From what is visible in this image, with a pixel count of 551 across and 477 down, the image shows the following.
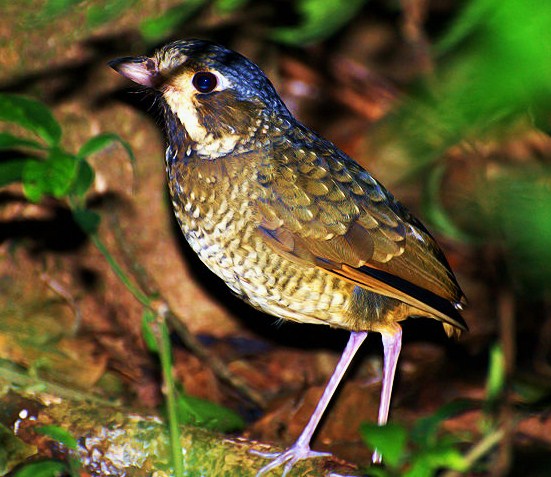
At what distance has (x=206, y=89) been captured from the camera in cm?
325

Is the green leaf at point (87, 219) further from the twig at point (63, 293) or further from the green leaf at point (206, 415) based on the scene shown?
the twig at point (63, 293)

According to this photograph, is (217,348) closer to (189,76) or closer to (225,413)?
(225,413)

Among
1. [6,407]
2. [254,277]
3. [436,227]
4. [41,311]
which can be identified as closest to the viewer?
[254,277]

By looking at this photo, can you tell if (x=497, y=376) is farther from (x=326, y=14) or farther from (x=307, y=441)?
(x=326, y=14)

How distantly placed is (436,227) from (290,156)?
83.1 inches

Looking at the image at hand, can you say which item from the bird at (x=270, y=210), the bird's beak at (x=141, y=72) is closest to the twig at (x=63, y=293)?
the bird at (x=270, y=210)

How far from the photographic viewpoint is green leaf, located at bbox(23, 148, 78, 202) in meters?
2.79

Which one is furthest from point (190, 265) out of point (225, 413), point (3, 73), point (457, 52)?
point (457, 52)

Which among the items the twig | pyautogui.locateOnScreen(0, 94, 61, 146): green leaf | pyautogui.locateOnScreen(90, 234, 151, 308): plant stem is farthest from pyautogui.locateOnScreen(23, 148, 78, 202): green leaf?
the twig

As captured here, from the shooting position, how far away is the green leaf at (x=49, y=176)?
2.79m

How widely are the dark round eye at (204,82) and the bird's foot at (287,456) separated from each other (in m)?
1.57

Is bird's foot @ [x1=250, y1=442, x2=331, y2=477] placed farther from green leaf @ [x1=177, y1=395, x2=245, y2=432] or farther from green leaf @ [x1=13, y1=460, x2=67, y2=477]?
green leaf @ [x1=13, y1=460, x2=67, y2=477]

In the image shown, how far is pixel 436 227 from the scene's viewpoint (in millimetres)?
5230

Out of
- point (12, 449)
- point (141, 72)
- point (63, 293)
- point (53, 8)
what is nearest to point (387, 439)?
point (53, 8)
